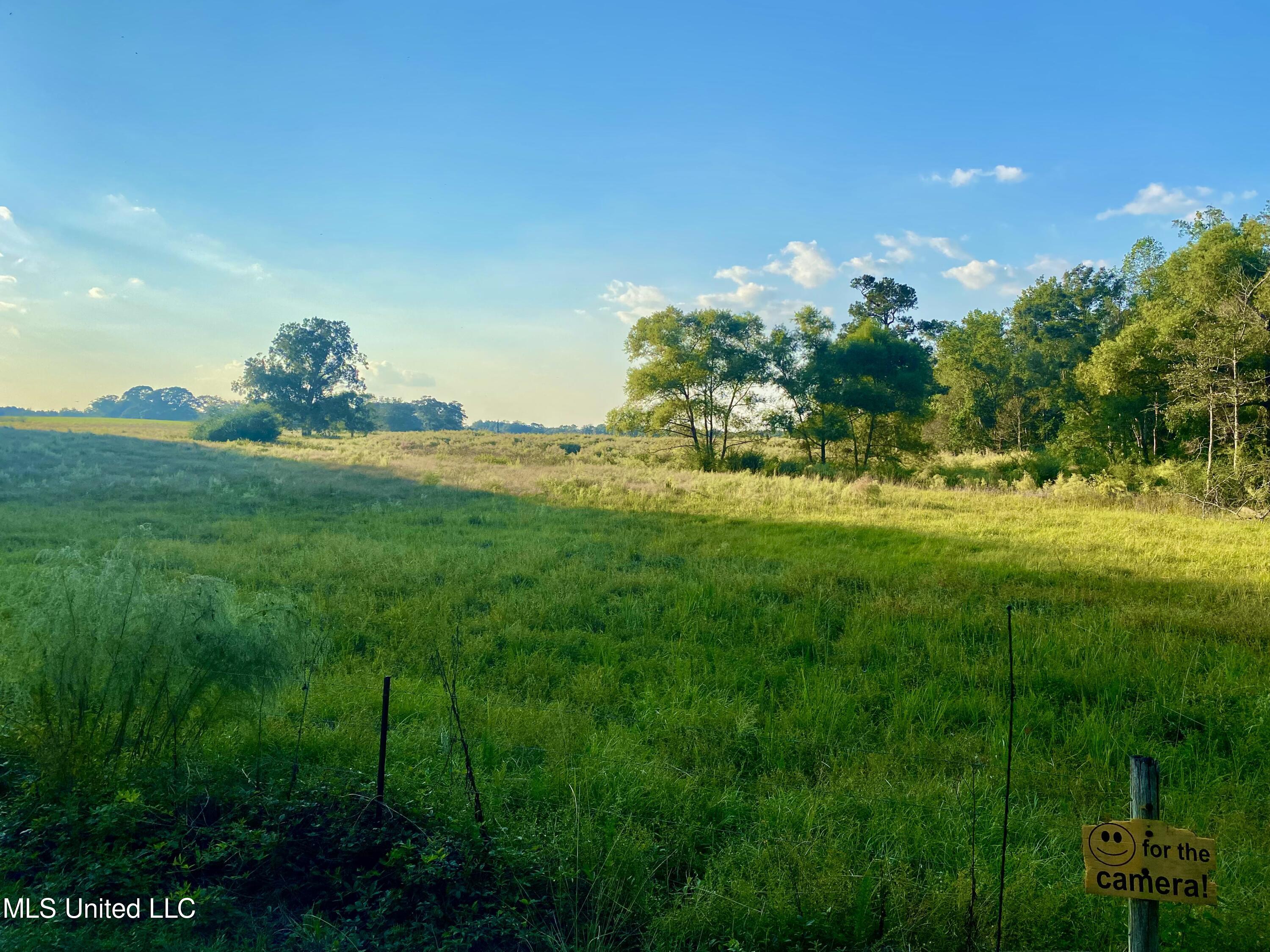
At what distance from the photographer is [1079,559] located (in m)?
10.8

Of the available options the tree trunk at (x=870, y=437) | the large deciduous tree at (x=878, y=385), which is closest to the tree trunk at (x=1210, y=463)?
the large deciduous tree at (x=878, y=385)

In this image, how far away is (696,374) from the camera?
36.2 metres

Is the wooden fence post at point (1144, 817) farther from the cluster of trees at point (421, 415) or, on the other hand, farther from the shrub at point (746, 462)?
the cluster of trees at point (421, 415)

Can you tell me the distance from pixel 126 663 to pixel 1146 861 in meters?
5.01

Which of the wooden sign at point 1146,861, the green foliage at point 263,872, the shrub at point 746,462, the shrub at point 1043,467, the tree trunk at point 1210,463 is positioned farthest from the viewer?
the shrub at point 746,462

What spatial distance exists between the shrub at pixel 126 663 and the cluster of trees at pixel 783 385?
3013 centimetres

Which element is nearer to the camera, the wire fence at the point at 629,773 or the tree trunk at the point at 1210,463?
the wire fence at the point at 629,773

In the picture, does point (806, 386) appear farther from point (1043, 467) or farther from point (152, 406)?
point (152, 406)

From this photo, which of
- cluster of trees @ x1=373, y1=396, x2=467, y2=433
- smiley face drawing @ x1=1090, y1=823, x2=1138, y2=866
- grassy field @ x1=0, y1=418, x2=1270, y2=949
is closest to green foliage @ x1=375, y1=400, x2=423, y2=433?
cluster of trees @ x1=373, y1=396, x2=467, y2=433

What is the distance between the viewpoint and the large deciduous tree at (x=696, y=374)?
36156 millimetres

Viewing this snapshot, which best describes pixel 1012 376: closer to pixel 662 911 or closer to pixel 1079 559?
pixel 1079 559

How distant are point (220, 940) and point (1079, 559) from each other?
1215 cm

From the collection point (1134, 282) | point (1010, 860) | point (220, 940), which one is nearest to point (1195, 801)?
point (1010, 860)

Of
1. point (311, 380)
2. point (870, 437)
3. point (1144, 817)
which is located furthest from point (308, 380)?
point (1144, 817)
